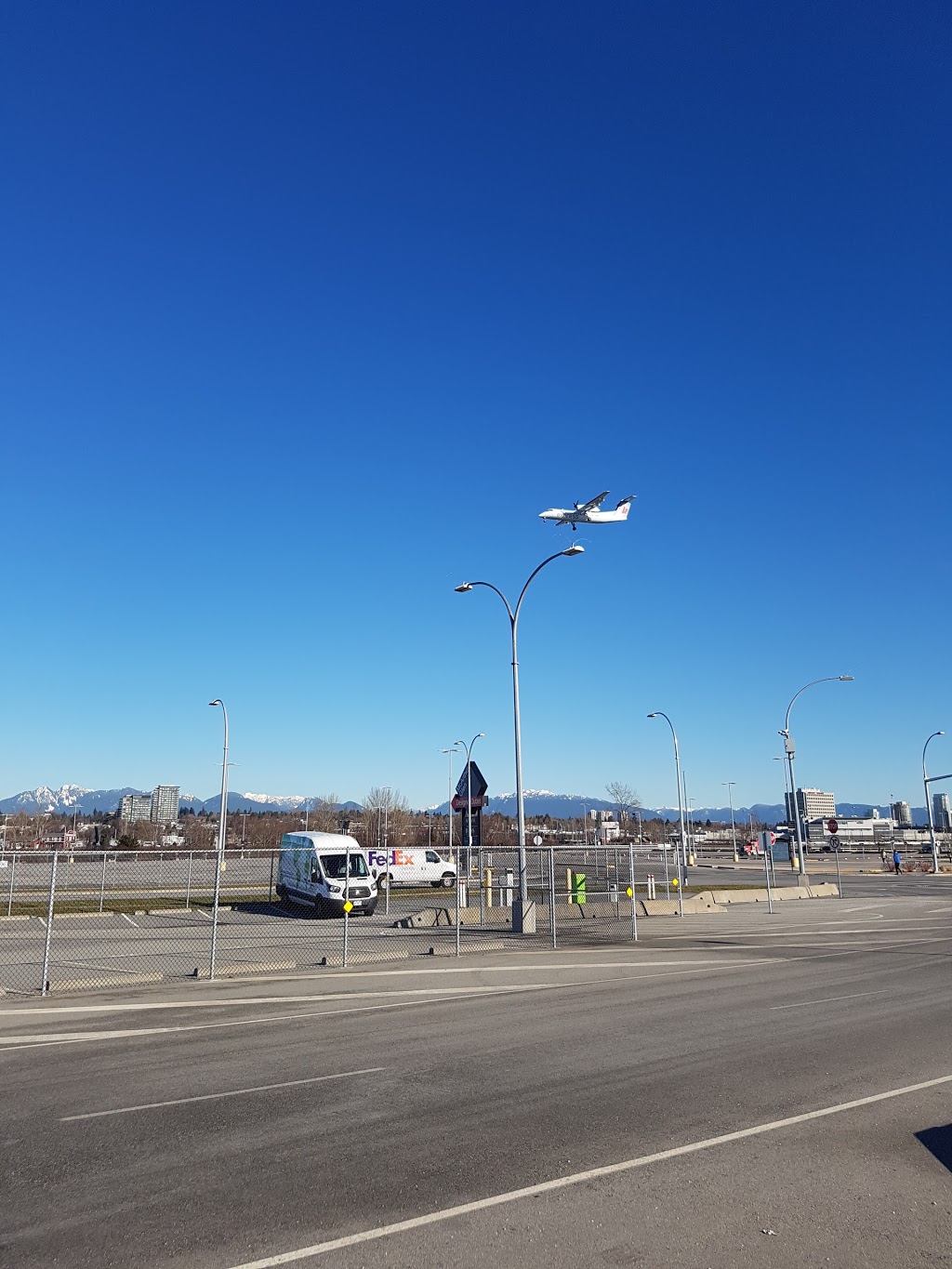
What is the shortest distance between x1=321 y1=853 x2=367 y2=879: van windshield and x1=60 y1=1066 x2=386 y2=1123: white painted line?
20.9 m

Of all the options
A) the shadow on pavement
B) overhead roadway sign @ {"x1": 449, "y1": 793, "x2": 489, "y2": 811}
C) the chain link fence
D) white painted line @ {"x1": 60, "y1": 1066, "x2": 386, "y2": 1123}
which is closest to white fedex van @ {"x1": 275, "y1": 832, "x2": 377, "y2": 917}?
the chain link fence

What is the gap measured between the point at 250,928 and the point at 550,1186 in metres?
21.1

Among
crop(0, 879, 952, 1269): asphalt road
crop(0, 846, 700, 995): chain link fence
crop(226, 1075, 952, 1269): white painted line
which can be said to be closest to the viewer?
crop(226, 1075, 952, 1269): white painted line

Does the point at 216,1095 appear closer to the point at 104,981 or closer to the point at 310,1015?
the point at 310,1015

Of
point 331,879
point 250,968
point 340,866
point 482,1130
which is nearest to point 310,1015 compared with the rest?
point 250,968

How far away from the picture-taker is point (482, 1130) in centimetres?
727

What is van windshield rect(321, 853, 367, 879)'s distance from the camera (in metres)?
30.0

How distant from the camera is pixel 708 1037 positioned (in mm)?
11039

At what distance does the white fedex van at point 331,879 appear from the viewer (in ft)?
96.9

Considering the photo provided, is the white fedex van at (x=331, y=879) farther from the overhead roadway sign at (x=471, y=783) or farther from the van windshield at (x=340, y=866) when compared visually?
the overhead roadway sign at (x=471, y=783)

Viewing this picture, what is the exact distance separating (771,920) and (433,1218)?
96.0ft

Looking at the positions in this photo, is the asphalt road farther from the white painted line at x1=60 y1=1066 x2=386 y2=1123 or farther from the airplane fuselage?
the airplane fuselage

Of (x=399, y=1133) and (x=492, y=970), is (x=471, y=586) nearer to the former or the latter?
(x=492, y=970)

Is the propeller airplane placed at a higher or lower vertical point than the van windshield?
higher
